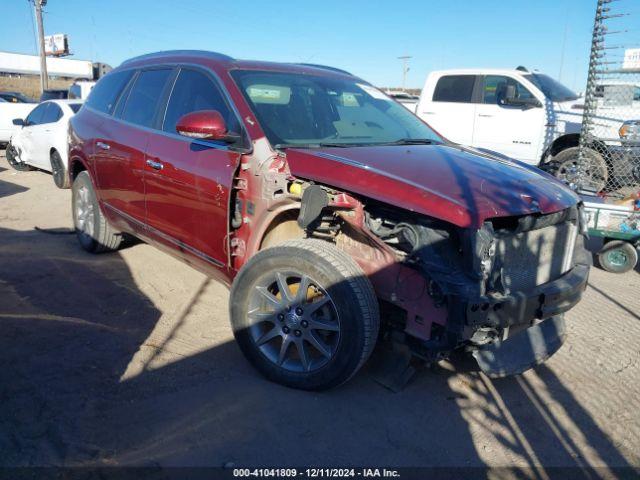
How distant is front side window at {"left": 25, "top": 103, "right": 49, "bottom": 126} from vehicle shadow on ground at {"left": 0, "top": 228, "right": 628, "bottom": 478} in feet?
25.2

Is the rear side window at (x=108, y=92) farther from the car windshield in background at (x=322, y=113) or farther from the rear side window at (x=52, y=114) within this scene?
the rear side window at (x=52, y=114)

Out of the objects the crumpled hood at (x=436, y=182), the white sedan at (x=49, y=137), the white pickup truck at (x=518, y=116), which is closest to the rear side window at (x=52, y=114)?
the white sedan at (x=49, y=137)

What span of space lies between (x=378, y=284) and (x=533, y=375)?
1448 mm

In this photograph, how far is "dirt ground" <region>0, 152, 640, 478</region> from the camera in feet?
8.79

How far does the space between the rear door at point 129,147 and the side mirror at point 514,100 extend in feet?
21.3

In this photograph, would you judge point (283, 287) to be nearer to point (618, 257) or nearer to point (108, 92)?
point (108, 92)

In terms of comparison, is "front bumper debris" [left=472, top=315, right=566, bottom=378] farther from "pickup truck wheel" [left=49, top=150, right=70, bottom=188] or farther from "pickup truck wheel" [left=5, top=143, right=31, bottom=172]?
"pickup truck wheel" [left=5, top=143, right=31, bottom=172]

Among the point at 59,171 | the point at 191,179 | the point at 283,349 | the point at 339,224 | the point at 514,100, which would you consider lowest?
the point at 283,349

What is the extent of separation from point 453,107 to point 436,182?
7.43 metres

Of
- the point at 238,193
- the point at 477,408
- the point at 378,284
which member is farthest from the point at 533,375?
the point at 238,193

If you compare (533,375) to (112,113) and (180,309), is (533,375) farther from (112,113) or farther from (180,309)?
(112,113)

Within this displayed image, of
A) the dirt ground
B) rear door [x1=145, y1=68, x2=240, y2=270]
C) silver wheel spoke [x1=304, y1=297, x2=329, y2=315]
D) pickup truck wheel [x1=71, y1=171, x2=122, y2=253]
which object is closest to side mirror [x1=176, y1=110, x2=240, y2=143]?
rear door [x1=145, y1=68, x2=240, y2=270]

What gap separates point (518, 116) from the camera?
9.07m

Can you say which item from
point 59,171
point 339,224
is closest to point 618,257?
point 339,224
